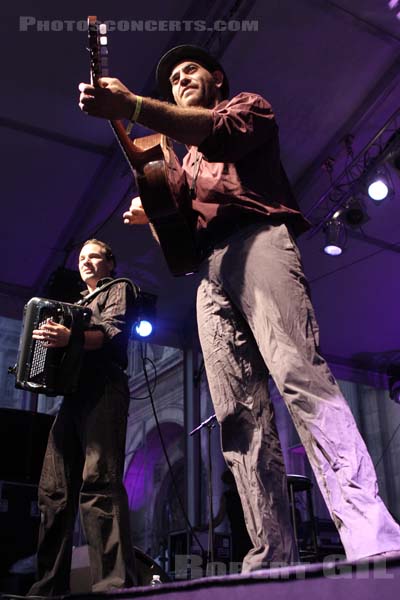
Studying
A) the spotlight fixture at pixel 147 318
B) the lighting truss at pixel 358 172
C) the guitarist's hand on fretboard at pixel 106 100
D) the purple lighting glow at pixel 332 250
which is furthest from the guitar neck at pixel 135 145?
the purple lighting glow at pixel 332 250

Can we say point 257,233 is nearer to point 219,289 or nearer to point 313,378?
point 219,289

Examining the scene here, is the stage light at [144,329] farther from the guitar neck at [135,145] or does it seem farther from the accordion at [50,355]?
the guitar neck at [135,145]

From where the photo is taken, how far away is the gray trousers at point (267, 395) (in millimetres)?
1405

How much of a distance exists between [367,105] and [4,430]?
4008 mm

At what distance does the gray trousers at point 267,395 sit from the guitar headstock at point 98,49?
0.64 m

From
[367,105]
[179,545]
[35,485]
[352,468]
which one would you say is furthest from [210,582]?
[179,545]

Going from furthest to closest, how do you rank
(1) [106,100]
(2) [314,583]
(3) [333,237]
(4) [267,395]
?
(3) [333,237], (4) [267,395], (1) [106,100], (2) [314,583]

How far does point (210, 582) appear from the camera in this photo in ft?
4.11

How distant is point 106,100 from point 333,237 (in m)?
4.84

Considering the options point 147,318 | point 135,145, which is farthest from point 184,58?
point 147,318

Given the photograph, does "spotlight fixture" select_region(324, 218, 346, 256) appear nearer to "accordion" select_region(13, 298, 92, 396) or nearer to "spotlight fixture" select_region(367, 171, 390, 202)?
"spotlight fixture" select_region(367, 171, 390, 202)

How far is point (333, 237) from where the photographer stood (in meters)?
6.33

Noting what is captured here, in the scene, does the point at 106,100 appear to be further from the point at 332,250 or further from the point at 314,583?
the point at 332,250

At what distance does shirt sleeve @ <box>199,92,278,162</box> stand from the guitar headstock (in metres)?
0.36
